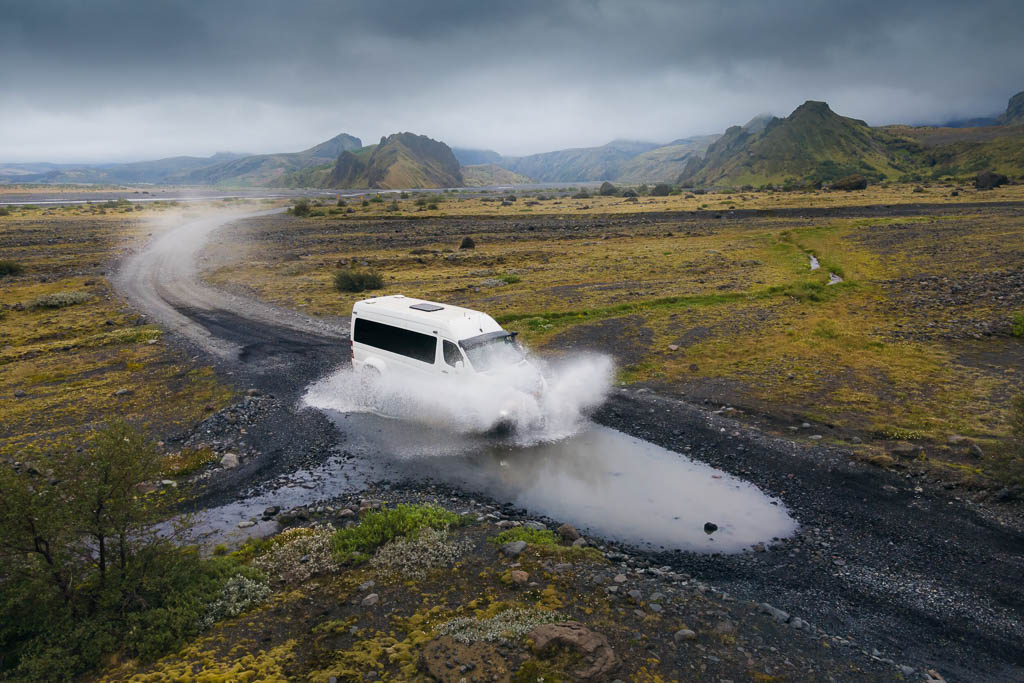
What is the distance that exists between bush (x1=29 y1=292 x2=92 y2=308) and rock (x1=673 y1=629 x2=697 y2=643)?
4063 cm

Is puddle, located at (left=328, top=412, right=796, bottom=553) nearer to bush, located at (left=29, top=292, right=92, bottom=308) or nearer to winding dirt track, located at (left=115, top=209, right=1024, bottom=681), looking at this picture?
winding dirt track, located at (left=115, top=209, right=1024, bottom=681)

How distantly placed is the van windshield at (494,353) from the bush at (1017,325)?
2141cm

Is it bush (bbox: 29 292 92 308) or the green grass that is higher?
bush (bbox: 29 292 92 308)

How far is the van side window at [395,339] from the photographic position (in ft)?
54.9

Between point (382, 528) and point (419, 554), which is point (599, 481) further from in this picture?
point (382, 528)

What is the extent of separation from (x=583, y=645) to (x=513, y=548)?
9.78 feet

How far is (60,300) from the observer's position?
109ft

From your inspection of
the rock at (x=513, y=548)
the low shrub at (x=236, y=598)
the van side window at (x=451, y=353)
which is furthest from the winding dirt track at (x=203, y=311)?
the rock at (x=513, y=548)

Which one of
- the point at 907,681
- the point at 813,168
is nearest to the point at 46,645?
the point at 907,681

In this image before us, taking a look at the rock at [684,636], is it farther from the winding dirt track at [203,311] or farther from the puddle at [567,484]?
the winding dirt track at [203,311]

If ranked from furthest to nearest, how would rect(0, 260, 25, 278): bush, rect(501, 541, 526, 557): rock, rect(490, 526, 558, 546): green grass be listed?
rect(0, 260, 25, 278): bush
rect(490, 526, 558, 546): green grass
rect(501, 541, 526, 557): rock

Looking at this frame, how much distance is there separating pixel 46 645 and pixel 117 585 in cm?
97

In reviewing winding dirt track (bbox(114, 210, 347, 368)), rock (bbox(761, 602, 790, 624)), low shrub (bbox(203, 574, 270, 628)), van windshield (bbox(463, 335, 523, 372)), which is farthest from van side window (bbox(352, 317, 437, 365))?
rock (bbox(761, 602, 790, 624))

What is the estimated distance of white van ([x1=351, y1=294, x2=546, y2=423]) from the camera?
16.1 metres
